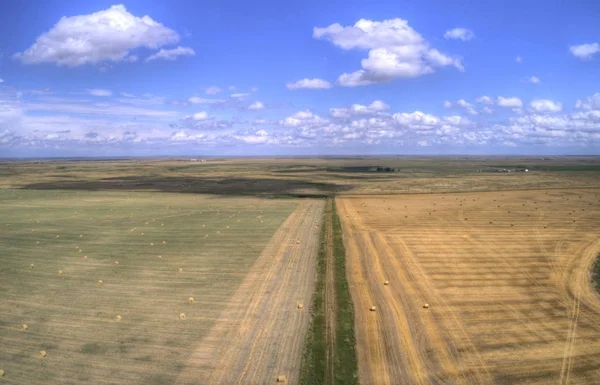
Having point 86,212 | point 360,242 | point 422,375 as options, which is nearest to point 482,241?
point 360,242

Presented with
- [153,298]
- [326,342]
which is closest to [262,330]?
[326,342]

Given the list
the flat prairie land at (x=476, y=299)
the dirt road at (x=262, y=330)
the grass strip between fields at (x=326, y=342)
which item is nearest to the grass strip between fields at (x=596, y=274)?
the flat prairie land at (x=476, y=299)

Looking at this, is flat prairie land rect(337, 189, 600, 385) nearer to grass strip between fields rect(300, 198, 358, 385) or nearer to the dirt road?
grass strip between fields rect(300, 198, 358, 385)

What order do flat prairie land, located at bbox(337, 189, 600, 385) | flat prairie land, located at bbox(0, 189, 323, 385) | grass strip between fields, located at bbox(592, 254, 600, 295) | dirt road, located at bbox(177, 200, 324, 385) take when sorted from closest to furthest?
dirt road, located at bbox(177, 200, 324, 385) → flat prairie land, located at bbox(337, 189, 600, 385) → flat prairie land, located at bbox(0, 189, 323, 385) → grass strip between fields, located at bbox(592, 254, 600, 295)

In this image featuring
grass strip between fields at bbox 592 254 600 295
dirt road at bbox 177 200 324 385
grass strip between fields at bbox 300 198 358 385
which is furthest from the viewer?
grass strip between fields at bbox 592 254 600 295

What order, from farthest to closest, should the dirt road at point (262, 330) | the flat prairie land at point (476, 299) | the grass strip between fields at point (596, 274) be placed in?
the grass strip between fields at point (596, 274) < the flat prairie land at point (476, 299) < the dirt road at point (262, 330)

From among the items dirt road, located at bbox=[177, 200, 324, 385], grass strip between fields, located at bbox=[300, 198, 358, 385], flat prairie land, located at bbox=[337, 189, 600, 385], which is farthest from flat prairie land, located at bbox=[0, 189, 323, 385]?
flat prairie land, located at bbox=[337, 189, 600, 385]

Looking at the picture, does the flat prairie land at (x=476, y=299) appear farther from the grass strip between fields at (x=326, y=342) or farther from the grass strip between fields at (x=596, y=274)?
the grass strip between fields at (x=326, y=342)
